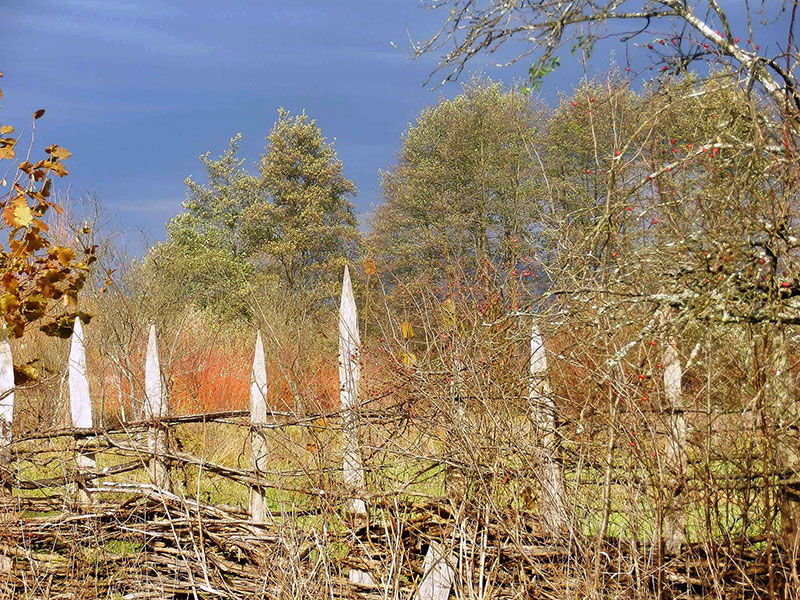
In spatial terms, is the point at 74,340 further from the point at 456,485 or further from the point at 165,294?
the point at 165,294

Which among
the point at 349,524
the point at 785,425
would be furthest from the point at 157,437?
the point at 785,425

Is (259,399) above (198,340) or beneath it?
beneath

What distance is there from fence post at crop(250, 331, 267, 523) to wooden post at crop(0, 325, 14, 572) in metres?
1.62

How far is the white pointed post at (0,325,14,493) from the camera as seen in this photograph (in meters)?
5.48

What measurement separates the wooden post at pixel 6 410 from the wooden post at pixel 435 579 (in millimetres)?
2939

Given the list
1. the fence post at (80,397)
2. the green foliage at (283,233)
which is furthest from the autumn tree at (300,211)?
the fence post at (80,397)

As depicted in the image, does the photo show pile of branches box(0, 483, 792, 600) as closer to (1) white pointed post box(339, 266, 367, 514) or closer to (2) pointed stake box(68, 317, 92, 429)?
(1) white pointed post box(339, 266, 367, 514)

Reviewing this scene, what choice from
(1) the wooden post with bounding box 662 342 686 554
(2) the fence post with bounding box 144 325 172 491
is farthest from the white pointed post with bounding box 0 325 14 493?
(1) the wooden post with bounding box 662 342 686 554

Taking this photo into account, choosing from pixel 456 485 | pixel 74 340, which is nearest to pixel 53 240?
pixel 74 340

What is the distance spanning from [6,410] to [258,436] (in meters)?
1.93

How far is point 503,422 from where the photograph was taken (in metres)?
3.80

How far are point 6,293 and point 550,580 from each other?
134 inches

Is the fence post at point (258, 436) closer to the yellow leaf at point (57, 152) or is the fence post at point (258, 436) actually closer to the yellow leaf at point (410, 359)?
the yellow leaf at point (410, 359)

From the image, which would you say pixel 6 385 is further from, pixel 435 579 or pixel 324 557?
pixel 435 579
